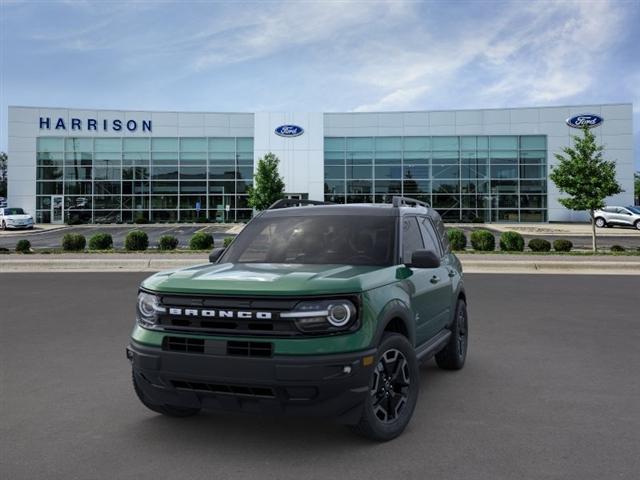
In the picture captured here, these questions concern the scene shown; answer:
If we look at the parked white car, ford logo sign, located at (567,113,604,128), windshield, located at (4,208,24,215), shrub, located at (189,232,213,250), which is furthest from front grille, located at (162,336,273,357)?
ford logo sign, located at (567,113,604,128)

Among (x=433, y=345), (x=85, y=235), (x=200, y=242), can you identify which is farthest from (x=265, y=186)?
(x=433, y=345)

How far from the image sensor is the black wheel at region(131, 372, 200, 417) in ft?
13.8

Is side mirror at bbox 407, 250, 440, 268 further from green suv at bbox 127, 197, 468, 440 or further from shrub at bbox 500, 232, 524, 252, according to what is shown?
shrub at bbox 500, 232, 524, 252

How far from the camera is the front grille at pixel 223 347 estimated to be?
143 inches

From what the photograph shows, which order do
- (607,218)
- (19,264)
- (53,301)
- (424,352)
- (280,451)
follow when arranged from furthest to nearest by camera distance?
(607,218) → (19,264) → (53,301) → (424,352) → (280,451)

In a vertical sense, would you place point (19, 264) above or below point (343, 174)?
below

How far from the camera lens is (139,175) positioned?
49.8m

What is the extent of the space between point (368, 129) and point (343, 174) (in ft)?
14.4

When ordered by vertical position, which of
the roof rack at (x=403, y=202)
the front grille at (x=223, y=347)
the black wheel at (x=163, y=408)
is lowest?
the black wheel at (x=163, y=408)

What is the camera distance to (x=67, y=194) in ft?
163

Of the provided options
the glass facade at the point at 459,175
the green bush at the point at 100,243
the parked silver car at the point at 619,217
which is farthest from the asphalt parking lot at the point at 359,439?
the glass facade at the point at 459,175

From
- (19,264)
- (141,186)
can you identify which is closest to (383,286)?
(19,264)

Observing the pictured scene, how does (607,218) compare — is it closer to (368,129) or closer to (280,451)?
(368,129)

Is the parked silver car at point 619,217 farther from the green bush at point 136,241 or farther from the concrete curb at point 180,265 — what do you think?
the green bush at point 136,241
